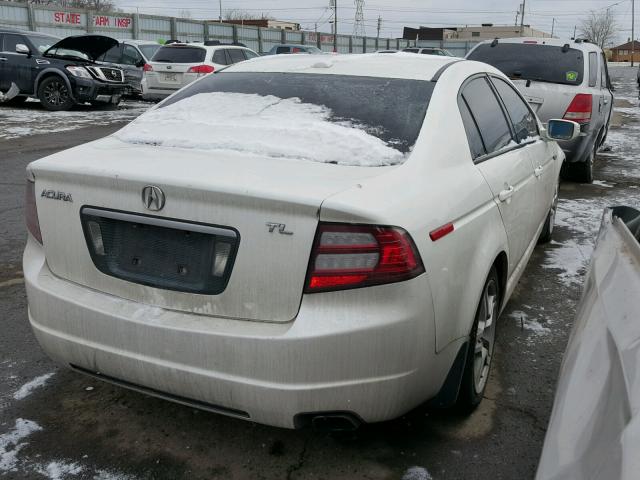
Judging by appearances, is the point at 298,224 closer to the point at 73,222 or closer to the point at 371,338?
the point at 371,338

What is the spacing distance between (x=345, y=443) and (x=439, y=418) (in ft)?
1.54

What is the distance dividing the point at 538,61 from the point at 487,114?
16.6ft

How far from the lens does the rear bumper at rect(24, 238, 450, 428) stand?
6.84ft

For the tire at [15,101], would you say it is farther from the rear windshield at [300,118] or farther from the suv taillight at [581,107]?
the rear windshield at [300,118]

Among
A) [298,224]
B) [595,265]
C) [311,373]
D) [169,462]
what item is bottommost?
[169,462]

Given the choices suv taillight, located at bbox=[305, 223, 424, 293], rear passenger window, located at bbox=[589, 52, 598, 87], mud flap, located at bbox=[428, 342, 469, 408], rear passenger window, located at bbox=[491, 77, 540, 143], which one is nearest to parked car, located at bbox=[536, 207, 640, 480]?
mud flap, located at bbox=[428, 342, 469, 408]

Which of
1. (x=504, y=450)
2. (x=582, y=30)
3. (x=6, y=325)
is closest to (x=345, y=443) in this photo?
(x=504, y=450)

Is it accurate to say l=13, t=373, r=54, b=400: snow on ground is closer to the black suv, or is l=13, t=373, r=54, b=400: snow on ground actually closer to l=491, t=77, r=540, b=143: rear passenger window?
l=491, t=77, r=540, b=143: rear passenger window

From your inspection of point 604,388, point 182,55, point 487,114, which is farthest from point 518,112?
point 182,55

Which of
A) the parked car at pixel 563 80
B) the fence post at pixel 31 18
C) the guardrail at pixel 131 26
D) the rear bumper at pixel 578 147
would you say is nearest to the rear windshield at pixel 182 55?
the parked car at pixel 563 80

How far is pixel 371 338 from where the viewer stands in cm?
208

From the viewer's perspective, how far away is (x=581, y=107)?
7332 mm

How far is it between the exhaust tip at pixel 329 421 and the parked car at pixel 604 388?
731mm

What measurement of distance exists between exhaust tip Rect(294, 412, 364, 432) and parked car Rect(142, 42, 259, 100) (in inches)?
547
